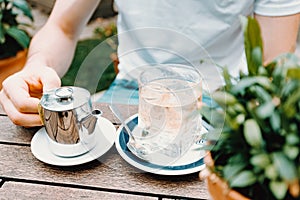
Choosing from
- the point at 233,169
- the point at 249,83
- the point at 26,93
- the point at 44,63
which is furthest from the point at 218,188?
the point at 44,63

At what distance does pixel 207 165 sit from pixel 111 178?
0.84 feet

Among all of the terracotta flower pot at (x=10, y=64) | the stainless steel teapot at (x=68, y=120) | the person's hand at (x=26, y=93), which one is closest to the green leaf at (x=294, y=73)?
the stainless steel teapot at (x=68, y=120)

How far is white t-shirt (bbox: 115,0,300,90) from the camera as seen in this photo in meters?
1.26

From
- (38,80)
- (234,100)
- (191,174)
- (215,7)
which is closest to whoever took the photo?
(234,100)

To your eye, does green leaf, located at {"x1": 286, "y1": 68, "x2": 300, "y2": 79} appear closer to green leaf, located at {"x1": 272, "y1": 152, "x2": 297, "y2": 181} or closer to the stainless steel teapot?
green leaf, located at {"x1": 272, "y1": 152, "x2": 297, "y2": 181}

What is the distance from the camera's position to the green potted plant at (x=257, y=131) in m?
0.57

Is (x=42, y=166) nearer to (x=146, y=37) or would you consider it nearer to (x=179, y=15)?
(x=146, y=37)

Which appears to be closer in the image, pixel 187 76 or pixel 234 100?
pixel 234 100

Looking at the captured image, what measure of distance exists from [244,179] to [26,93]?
1.94 ft

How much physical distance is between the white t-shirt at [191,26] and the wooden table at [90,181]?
42 cm

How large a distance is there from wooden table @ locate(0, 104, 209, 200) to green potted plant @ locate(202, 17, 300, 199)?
0.16 meters

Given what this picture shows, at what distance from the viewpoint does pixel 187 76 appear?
37.3 inches

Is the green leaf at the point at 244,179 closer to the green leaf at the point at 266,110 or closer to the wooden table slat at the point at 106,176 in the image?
the green leaf at the point at 266,110

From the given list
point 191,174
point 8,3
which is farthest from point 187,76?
point 8,3
